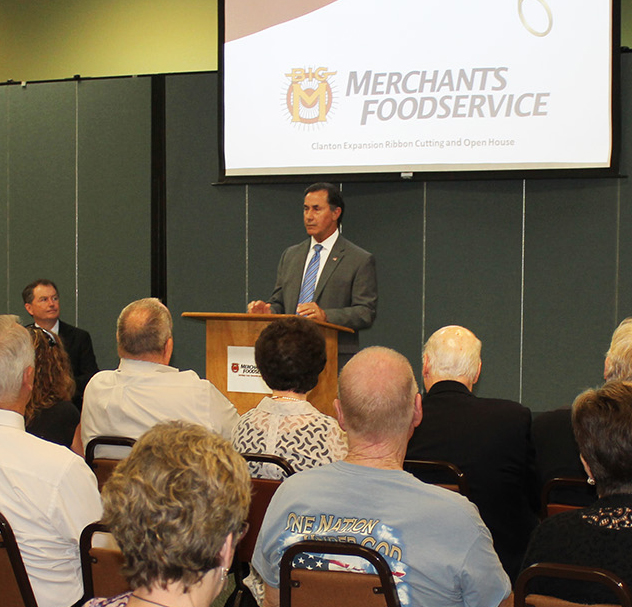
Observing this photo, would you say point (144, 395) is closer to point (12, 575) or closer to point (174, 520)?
point (12, 575)

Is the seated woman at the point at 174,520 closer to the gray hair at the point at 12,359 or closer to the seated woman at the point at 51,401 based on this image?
the gray hair at the point at 12,359

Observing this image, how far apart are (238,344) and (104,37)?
5.18 meters

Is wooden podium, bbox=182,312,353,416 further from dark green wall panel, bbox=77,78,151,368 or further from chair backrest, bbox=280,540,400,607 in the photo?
dark green wall panel, bbox=77,78,151,368

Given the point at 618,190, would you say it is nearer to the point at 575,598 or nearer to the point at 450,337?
the point at 450,337

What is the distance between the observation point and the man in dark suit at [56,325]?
5812 mm

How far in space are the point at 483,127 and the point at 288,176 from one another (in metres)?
1.56

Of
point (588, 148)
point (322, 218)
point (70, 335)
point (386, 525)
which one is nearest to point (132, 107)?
point (70, 335)

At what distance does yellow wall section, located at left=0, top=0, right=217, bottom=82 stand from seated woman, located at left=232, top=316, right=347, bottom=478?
5533 millimetres

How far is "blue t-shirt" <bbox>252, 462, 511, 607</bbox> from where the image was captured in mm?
1632

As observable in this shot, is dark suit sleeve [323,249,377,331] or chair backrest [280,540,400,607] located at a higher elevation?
dark suit sleeve [323,249,377,331]

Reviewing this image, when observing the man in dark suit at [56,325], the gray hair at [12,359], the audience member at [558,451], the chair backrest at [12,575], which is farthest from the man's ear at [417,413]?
the man in dark suit at [56,325]

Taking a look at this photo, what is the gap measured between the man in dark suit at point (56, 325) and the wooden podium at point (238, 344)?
191 cm

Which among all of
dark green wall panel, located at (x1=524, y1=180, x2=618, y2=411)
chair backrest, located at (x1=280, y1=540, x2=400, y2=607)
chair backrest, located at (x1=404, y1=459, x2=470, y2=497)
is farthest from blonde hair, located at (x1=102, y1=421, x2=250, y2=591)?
dark green wall panel, located at (x1=524, y1=180, x2=618, y2=411)

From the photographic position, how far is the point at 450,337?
3.01 meters
